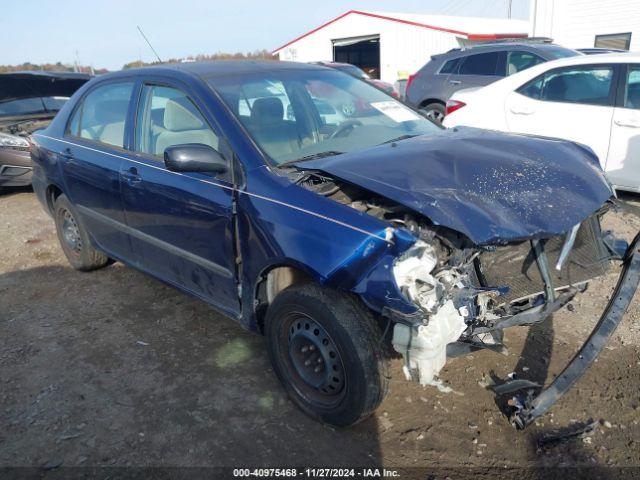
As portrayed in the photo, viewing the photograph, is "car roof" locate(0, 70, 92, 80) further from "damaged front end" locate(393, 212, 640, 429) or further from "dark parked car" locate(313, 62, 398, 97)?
"damaged front end" locate(393, 212, 640, 429)

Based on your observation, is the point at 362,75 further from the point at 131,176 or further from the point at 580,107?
the point at 131,176

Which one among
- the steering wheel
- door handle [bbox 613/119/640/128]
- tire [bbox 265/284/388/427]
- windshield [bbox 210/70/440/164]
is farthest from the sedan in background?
tire [bbox 265/284/388/427]

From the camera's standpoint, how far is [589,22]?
17844mm

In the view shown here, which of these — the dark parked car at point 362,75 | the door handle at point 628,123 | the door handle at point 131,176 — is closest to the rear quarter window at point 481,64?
the dark parked car at point 362,75

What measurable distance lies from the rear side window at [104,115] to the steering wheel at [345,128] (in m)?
1.51

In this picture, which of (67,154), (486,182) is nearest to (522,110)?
(486,182)

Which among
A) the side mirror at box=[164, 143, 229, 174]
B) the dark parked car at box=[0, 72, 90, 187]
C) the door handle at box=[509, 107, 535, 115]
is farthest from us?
the dark parked car at box=[0, 72, 90, 187]

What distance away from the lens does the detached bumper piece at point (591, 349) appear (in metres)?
2.45

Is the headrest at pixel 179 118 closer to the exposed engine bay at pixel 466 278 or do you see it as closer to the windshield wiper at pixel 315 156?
the windshield wiper at pixel 315 156

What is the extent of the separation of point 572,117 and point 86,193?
500 centimetres

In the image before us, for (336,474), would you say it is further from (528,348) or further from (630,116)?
(630,116)

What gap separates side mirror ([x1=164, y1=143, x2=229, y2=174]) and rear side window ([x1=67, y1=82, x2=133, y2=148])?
1.11 m

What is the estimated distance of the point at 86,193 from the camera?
4.16 metres

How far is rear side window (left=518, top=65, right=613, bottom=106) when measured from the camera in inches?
225
